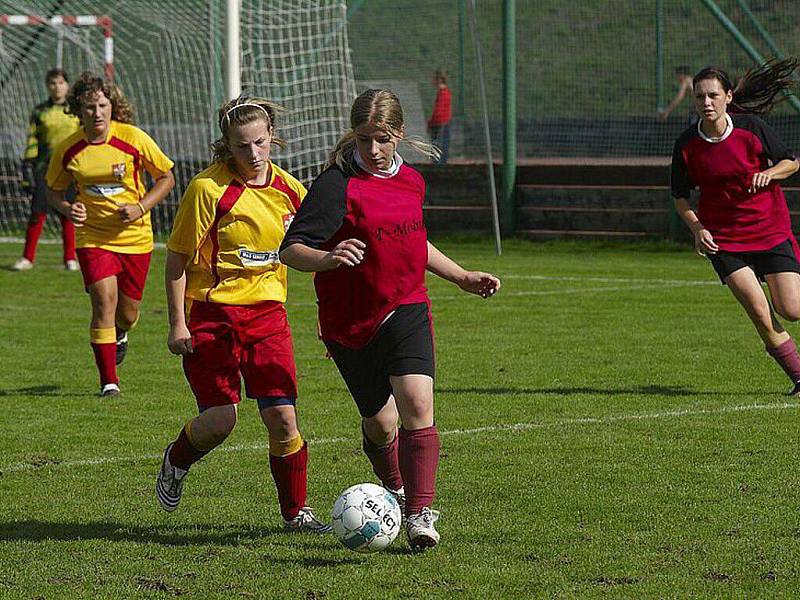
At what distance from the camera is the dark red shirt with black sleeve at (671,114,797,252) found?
8.88 meters

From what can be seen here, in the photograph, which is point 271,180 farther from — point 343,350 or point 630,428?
point 630,428

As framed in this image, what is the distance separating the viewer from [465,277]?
555 centimetres

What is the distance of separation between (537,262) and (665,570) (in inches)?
526

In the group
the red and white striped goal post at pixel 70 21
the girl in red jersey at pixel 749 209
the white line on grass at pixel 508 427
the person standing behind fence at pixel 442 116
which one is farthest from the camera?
the person standing behind fence at pixel 442 116

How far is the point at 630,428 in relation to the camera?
785 centimetres

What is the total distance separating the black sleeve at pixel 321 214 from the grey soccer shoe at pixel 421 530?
105cm

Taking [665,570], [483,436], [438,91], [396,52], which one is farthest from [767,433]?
[396,52]

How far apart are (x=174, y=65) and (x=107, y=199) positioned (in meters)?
14.3

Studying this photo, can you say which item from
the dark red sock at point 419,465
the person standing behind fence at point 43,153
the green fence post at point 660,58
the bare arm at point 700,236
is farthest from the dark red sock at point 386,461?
the green fence post at point 660,58

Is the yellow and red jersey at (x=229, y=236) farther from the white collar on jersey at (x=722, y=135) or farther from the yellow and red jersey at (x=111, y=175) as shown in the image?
the white collar on jersey at (x=722, y=135)

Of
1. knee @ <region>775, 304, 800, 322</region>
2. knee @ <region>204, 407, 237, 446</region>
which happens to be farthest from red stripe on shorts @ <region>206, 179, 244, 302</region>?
knee @ <region>775, 304, 800, 322</region>

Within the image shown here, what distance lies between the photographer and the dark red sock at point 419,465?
5285mm

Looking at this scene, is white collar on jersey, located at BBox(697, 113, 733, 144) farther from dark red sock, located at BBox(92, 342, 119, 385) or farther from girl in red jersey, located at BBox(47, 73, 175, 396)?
dark red sock, located at BBox(92, 342, 119, 385)

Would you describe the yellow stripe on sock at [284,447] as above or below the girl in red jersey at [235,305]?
below
